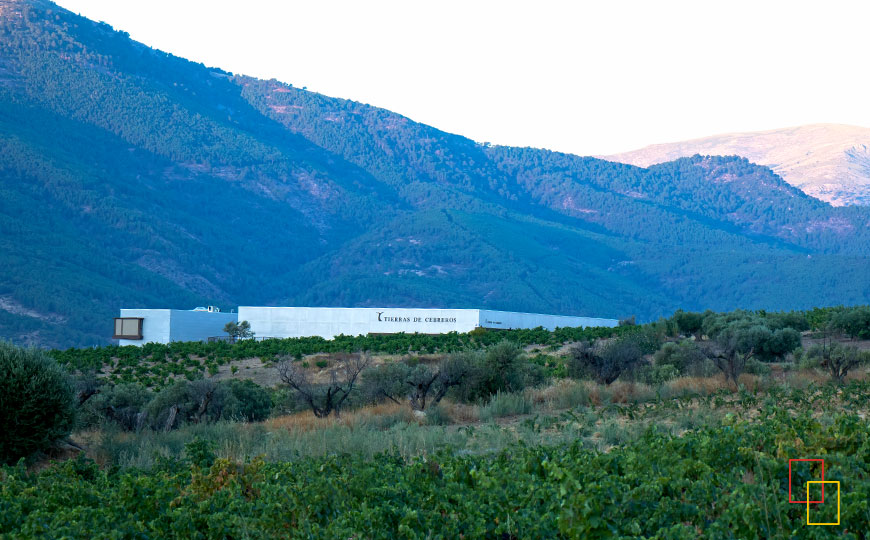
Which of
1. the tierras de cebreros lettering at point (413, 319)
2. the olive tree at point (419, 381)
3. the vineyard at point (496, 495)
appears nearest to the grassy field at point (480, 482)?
the vineyard at point (496, 495)

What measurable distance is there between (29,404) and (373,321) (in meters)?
59.7

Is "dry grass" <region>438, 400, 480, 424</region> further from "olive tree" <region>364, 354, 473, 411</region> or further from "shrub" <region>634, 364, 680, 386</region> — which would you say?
"shrub" <region>634, 364, 680, 386</region>

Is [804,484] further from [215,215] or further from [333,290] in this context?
[215,215]

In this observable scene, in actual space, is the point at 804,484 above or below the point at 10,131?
below

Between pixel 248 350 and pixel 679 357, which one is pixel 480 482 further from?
pixel 248 350

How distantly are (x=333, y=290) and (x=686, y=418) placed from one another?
428 ft

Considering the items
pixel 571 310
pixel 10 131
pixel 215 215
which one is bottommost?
pixel 571 310

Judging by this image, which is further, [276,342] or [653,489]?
[276,342]

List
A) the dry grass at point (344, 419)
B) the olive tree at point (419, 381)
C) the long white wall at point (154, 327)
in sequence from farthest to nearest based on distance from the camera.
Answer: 1. the long white wall at point (154, 327)
2. the olive tree at point (419, 381)
3. the dry grass at point (344, 419)

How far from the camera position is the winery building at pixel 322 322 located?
7106cm

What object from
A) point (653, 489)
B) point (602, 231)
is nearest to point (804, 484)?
point (653, 489)

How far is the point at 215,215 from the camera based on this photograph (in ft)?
585

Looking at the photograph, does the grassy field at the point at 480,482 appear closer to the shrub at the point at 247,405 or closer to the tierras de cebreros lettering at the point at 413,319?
the shrub at the point at 247,405

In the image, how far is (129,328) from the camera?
73.9 metres
